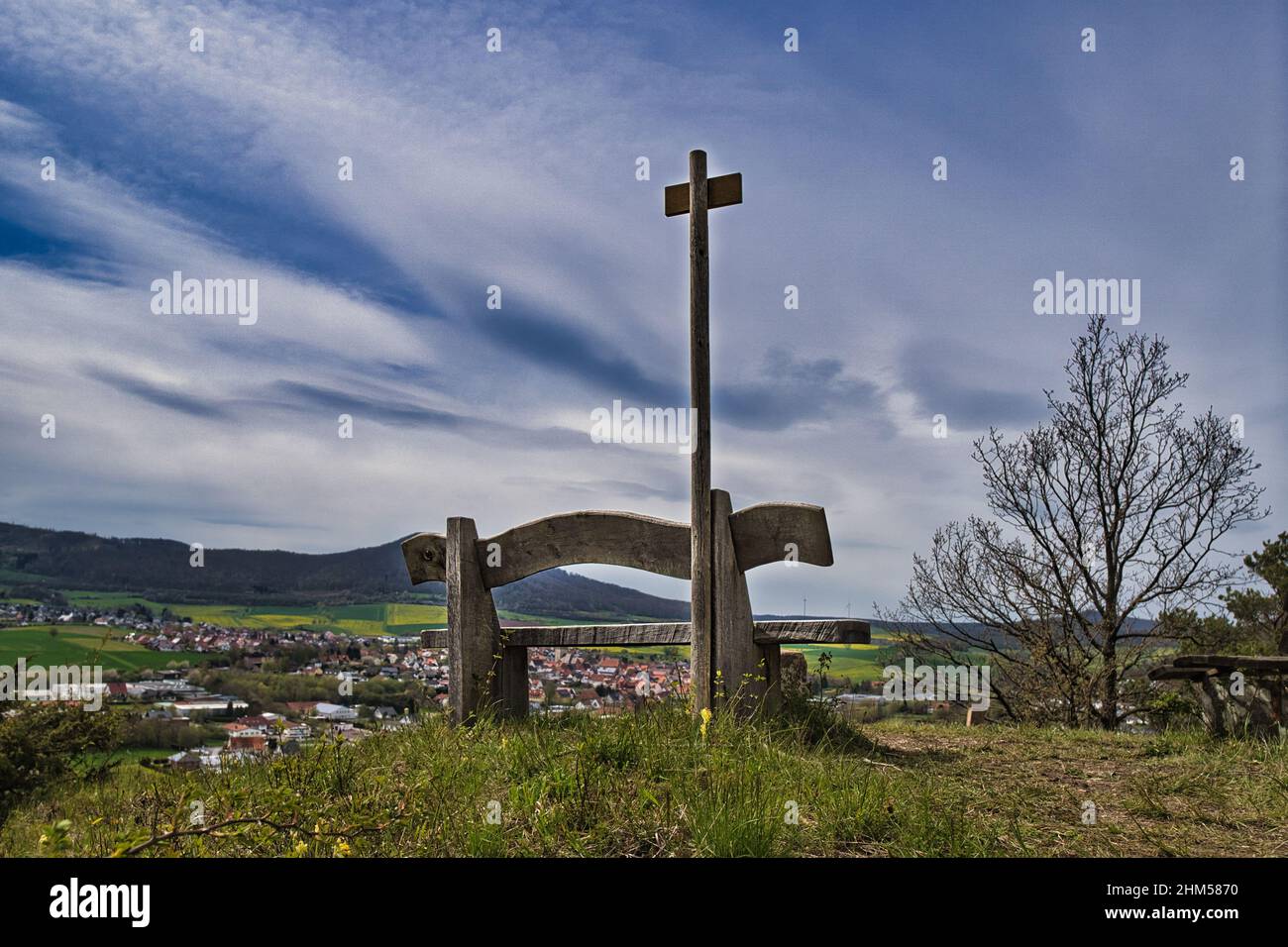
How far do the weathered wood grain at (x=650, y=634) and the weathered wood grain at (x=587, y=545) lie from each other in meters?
0.47

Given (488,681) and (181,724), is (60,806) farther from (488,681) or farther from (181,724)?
(488,681)

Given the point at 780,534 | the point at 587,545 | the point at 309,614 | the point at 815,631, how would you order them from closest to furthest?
the point at 815,631 → the point at 780,534 → the point at 587,545 → the point at 309,614

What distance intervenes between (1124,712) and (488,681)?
34.0 ft

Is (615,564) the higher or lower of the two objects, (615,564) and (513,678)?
the higher

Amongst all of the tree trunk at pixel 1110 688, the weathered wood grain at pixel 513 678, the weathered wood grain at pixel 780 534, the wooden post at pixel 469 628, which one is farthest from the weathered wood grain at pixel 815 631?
the tree trunk at pixel 1110 688

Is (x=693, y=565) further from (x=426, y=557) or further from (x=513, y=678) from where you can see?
(x=426, y=557)

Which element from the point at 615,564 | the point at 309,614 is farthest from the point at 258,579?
the point at 615,564

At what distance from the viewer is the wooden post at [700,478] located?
21.4 ft

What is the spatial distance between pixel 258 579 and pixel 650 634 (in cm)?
956

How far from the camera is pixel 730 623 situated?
654 cm

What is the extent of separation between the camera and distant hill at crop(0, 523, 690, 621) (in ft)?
27.4

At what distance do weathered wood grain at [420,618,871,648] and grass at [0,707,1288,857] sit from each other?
26.9 inches
